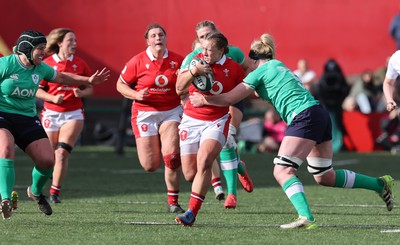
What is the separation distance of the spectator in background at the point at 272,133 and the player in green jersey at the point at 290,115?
1431cm

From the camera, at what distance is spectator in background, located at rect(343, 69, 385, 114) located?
26422 mm

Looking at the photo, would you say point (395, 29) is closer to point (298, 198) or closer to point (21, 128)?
point (21, 128)

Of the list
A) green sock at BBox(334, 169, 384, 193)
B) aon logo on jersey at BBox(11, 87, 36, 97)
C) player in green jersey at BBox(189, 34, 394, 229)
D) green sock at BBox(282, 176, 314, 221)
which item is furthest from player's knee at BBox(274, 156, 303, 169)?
aon logo on jersey at BBox(11, 87, 36, 97)

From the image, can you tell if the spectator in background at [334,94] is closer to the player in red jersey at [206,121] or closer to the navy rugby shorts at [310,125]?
the player in red jersey at [206,121]

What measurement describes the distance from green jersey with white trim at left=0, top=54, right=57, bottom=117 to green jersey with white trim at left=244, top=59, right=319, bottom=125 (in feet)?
7.73

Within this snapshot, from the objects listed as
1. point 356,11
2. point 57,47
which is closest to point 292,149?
point 57,47

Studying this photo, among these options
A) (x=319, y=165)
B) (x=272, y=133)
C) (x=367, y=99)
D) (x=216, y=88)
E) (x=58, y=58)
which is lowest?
(x=272, y=133)

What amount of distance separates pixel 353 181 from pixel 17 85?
3.51 metres

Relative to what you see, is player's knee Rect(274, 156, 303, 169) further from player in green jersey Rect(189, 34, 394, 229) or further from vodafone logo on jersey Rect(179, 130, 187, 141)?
vodafone logo on jersey Rect(179, 130, 187, 141)

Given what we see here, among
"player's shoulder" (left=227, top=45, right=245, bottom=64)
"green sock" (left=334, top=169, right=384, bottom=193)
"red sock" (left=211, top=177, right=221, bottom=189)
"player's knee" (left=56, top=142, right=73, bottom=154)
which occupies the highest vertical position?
"player's shoulder" (left=227, top=45, right=245, bottom=64)

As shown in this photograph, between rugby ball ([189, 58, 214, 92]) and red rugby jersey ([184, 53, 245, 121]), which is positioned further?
red rugby jersey ([184, 53, 245, 121])

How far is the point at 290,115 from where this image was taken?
10219 mm

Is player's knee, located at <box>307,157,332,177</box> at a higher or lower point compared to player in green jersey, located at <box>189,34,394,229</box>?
lower

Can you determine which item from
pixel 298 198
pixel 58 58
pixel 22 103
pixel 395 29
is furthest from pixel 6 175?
pixel 395 29
